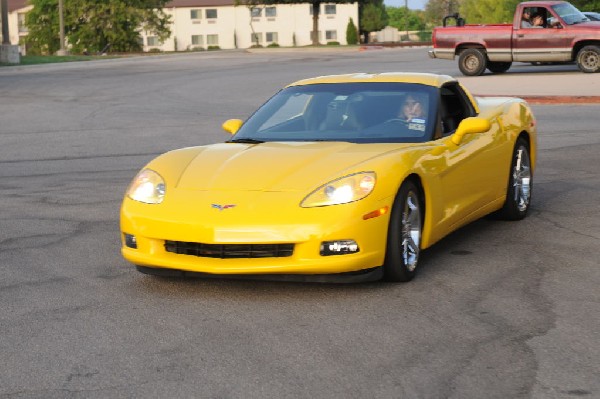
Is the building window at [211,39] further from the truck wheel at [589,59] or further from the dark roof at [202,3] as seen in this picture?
the truck wheel at [589,59]

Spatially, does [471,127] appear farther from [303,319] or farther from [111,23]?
[111,23]

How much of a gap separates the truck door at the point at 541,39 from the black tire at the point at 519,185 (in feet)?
71.6

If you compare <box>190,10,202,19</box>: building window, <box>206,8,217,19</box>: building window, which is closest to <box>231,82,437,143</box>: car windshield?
<box>206,8,217,19</box>: building window

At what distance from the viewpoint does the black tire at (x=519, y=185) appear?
9797 mm

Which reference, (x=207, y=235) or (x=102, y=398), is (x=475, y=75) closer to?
(x=207, y=235)

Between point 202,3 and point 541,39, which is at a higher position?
point 202,3

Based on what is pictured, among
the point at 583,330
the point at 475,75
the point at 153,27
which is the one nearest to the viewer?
the point at 583,330

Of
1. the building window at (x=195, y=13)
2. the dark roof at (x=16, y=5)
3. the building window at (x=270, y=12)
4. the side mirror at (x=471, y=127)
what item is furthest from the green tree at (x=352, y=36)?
the side mirror at (x=471, y=127)

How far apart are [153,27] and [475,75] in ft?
197

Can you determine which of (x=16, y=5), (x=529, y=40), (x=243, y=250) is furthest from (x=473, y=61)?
(x=16, y=5)

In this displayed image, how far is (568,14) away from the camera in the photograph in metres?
31.7

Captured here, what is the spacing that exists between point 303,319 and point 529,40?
85.6 feet

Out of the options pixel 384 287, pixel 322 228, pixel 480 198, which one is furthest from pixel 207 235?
pixel 480 198

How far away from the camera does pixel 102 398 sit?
5.20 meters
